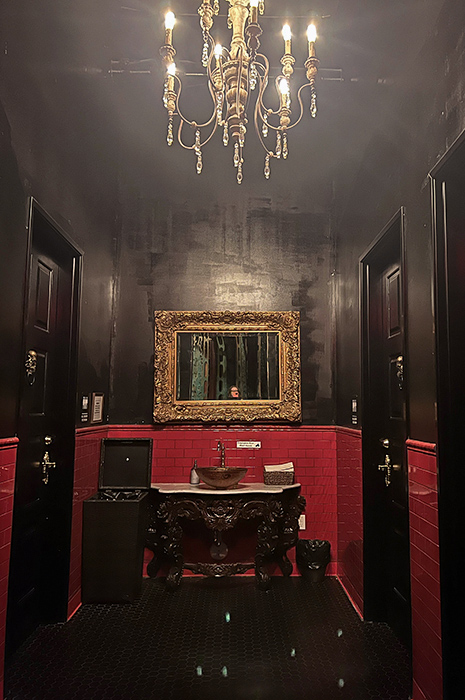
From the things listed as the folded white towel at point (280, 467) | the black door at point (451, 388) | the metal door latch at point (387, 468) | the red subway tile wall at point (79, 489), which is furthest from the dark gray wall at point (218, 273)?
the black door at point (451, 388)

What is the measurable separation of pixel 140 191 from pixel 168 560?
3.64 metres

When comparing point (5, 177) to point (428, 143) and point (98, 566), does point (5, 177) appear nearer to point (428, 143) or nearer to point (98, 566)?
point (428, 143)

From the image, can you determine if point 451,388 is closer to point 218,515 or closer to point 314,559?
point 218,515

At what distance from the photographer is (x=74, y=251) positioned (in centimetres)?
387

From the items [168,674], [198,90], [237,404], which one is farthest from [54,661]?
[198,90]

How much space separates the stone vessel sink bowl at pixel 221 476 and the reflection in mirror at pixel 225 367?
720 mm

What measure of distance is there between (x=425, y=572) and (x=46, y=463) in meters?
2.59

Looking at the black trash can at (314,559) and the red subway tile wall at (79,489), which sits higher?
the red subway tile wall at (79,489)

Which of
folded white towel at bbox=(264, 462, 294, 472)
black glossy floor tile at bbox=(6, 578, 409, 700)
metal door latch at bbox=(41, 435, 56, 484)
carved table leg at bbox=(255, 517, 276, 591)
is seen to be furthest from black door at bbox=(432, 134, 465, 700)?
metal door latch at bbox=(41, 435, 56, 484)

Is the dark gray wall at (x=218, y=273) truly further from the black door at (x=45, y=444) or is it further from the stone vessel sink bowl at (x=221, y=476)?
the black door at (x=45, y=444)

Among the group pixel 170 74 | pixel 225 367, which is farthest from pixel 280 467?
pixel 170 74

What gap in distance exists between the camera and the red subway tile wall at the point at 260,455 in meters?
4.77

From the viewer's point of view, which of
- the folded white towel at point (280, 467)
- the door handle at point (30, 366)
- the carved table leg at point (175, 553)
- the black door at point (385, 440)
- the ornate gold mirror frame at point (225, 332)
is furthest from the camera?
the ornate gold mirror frame at point (225, 332)

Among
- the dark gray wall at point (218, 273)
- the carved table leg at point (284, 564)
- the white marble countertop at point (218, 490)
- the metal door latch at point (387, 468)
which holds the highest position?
the dark gray wall at point (218, 273)
